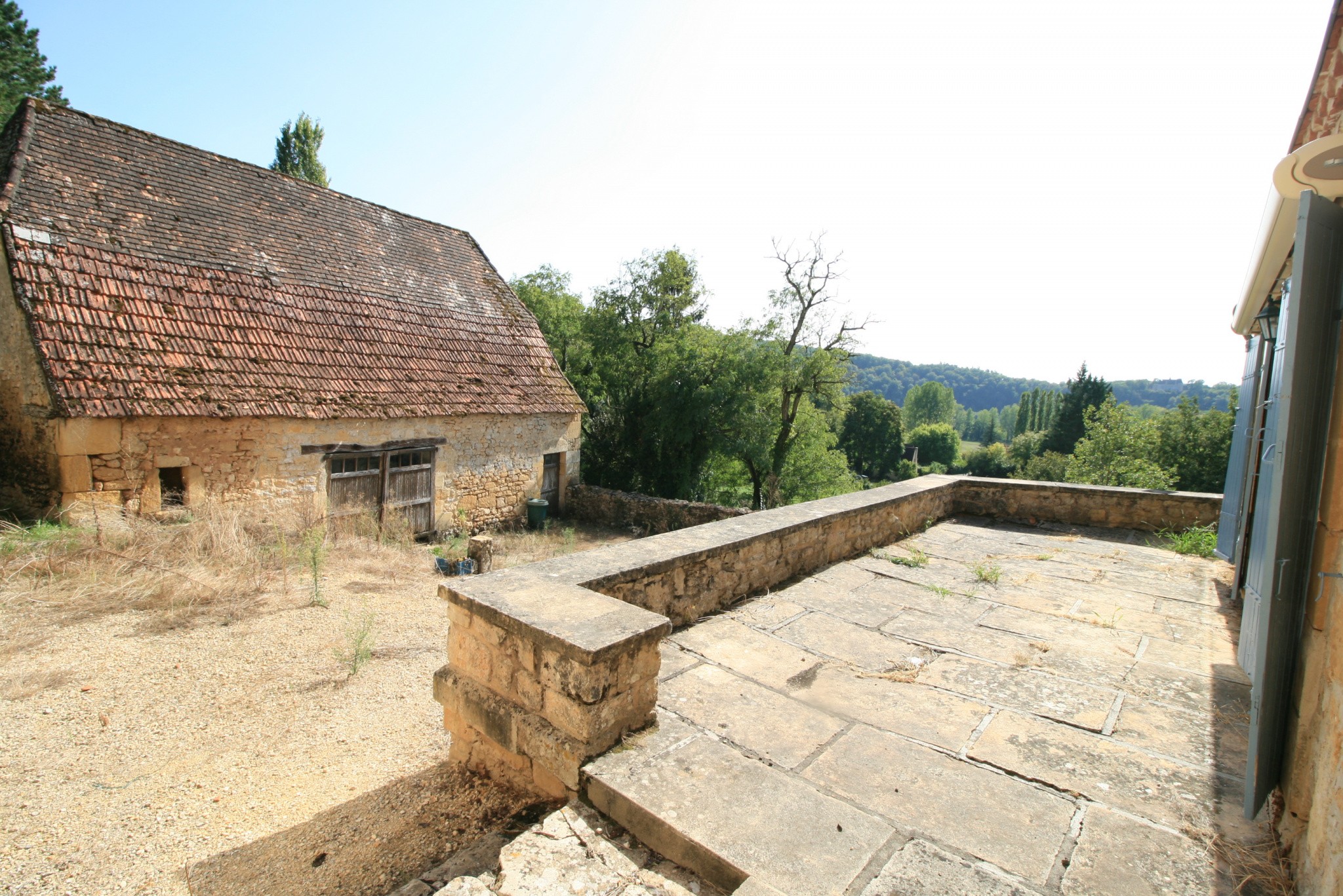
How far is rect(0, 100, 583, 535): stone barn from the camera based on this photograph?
27.2ft

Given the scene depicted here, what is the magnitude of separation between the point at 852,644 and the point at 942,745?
1.15 m

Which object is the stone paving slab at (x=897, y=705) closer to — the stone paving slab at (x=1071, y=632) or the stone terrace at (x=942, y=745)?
the stone terrace at (x=942, y=745)

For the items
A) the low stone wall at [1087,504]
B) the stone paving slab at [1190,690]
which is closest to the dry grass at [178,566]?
the stone paving slab at [1190,690]

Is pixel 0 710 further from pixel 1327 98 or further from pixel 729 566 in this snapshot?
pixel 1327 98

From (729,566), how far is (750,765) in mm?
2041

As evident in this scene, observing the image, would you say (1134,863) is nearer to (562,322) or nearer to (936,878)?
(936,878)

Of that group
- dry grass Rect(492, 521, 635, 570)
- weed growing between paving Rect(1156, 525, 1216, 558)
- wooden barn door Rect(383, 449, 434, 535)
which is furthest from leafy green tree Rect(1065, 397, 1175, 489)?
wooden barn door Rect(383, 449, 434, 535)

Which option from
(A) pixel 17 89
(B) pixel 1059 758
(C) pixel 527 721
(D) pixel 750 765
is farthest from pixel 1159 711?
(A) pixel 17 89

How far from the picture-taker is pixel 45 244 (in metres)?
8.55

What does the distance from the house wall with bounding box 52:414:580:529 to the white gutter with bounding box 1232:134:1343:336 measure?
11.2 m

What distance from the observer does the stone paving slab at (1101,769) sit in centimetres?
253

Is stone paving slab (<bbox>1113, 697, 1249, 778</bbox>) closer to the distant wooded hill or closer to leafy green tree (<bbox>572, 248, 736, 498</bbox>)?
leafy green tree (<bbox>572, 248, 736, 498</bbox>)

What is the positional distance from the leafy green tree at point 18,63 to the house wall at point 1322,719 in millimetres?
30982

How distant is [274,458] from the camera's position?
9.94 metres
